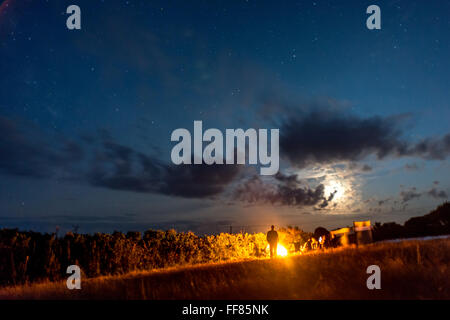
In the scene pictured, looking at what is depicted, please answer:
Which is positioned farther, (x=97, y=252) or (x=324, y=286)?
(x=97, y=252)

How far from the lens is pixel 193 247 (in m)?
22.6

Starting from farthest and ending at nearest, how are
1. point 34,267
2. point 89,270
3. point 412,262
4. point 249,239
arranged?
point 249,239 → point 89,270 → point 34,267 → point 412,262

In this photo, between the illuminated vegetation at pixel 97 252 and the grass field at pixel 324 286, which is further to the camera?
the illuminated vegetation at pixel 97 252

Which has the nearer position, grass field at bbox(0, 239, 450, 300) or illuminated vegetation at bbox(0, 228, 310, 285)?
grass field at bbox(0, 239, 450, 300)

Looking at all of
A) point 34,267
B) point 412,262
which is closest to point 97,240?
point 34,267

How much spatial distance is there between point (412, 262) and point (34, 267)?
1444 centimetres

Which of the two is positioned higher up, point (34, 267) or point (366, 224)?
point (366, 224)

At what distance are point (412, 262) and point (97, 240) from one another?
45.7 ft
